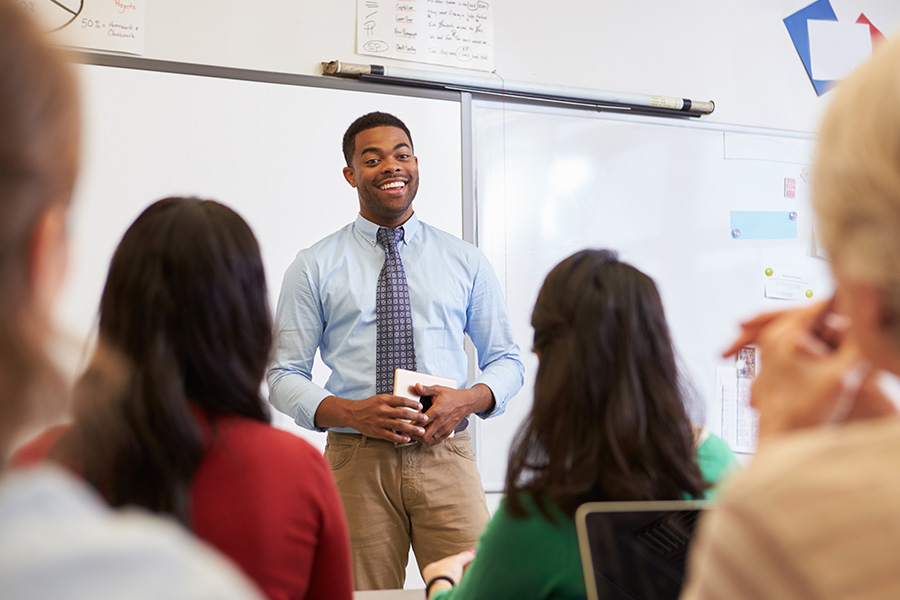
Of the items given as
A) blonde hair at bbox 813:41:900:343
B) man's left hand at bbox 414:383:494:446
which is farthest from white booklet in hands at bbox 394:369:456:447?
blonde hair at bbox 813:41:900:343

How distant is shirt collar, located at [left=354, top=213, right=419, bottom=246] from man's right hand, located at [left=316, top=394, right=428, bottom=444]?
23.7 inches

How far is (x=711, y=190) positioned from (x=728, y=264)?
13.4 inches

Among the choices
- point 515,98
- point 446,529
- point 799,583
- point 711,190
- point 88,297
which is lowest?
point 446,529

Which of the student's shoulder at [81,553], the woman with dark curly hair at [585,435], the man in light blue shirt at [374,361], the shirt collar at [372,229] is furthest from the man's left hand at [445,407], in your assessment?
the student's shoulder at [81,553]

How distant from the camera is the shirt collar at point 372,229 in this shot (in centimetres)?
273

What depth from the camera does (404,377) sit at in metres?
2.31

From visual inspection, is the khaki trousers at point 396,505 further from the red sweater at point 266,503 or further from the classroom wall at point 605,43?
the classroom wall at point 605,43

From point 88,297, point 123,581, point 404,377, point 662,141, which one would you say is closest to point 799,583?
point 123,581

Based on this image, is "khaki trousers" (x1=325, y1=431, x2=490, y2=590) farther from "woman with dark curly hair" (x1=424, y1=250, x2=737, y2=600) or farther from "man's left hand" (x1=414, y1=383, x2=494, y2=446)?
"woman with dark curly hair" (x1=424, y1=250, x2=737, y2=600)

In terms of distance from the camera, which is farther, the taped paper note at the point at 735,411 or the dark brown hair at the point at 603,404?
the taped paper note at the point at 735,411

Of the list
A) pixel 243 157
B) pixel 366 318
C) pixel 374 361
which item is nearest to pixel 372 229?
pixel 366 318

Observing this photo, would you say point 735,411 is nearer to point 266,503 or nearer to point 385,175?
point 385,175

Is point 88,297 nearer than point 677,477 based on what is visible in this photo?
No

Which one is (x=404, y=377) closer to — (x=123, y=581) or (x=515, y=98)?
(x=515, y=98)
